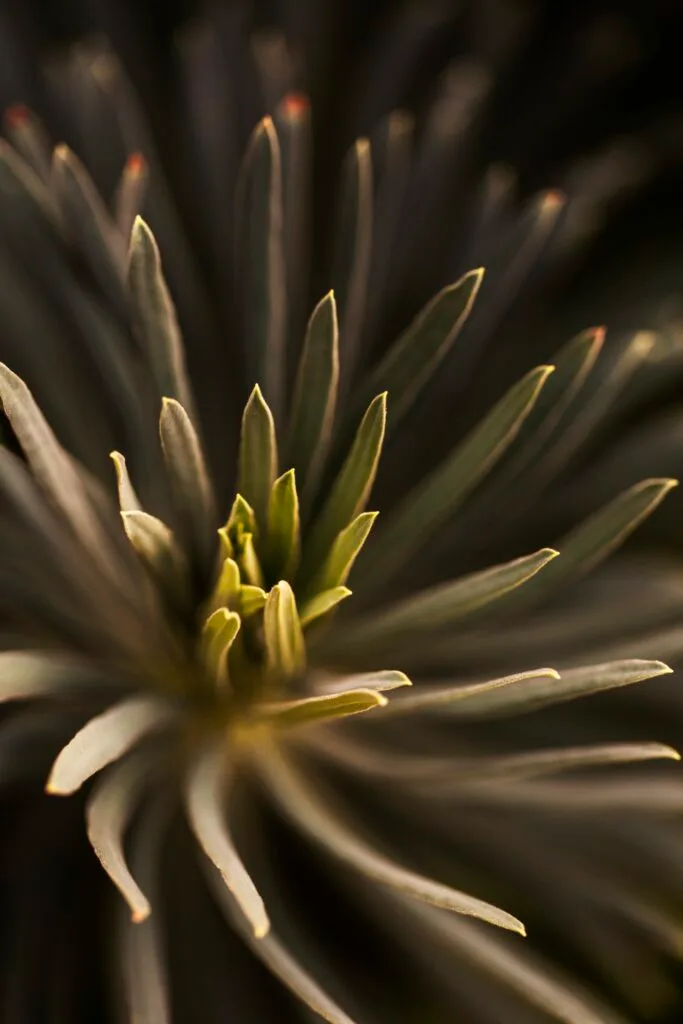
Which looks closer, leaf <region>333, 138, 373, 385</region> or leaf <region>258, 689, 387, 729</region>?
leaf <region>258, 689, 387, 729</region>

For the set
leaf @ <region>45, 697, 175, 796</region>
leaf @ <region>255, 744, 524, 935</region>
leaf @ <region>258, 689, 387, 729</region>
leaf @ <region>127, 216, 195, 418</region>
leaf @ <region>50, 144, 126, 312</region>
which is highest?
leaf @ <region>50, 144, 126, 312</region>

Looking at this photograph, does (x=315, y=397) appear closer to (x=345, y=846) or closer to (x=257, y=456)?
(x=257, y=456)

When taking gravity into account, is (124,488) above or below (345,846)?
above

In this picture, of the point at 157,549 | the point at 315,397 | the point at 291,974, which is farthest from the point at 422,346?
the point at 291,974

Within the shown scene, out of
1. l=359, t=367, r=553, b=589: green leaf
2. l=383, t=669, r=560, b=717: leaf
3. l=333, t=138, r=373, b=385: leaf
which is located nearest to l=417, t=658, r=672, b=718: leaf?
l=383, t=669, r=560, b=717: leaf

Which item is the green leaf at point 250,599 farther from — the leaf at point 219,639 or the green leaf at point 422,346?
the green leaf at point 422,346

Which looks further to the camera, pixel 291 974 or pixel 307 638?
pixel 307 638

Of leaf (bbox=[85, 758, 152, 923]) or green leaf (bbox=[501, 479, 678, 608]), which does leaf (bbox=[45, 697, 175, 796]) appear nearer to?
leaf (bbox=[85, 758, 152, 923])
